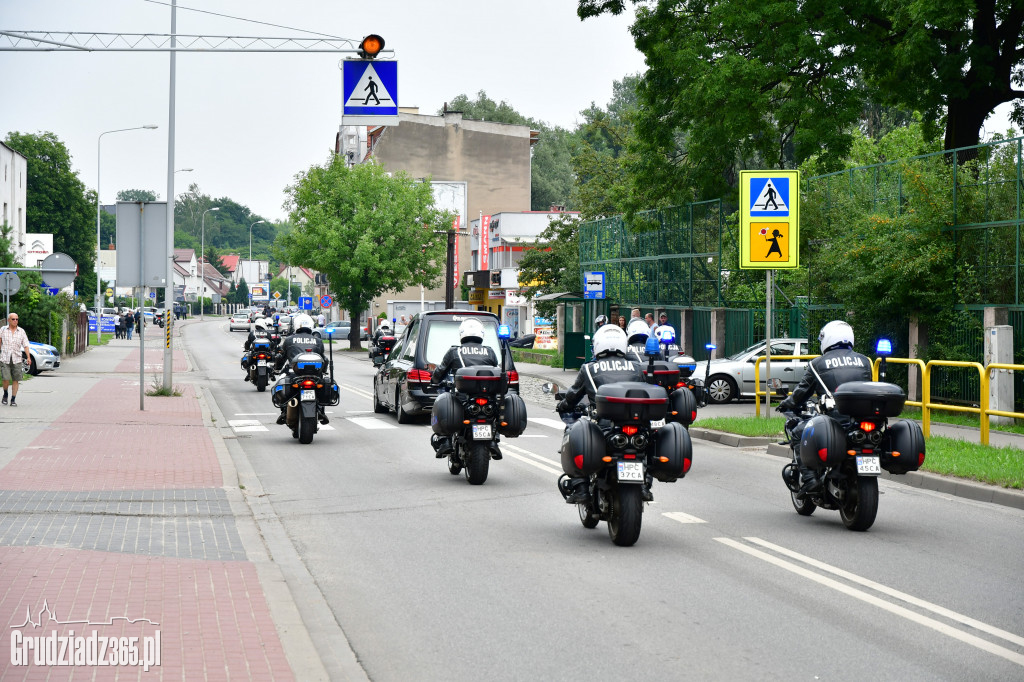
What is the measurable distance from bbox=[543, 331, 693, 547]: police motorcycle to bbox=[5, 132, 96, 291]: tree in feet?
275

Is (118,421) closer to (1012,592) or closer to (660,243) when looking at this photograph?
(1012,592)

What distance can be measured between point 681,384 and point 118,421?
354 inches

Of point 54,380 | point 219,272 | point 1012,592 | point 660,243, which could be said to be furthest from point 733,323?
point 219,272

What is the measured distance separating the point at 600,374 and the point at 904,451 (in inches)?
98.2

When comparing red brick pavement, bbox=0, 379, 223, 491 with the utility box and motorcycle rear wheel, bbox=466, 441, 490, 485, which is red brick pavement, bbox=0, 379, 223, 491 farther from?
the utility box

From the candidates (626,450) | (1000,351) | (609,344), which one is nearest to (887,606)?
(626,450)

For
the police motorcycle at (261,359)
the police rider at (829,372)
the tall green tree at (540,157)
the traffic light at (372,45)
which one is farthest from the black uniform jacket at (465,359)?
the tall green tree at (540,157)

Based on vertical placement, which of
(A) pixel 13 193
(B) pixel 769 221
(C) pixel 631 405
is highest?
(A) pixel 13 193

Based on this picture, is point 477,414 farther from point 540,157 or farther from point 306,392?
point 540,157

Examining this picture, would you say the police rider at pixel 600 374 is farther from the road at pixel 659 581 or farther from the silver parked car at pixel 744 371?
the silver parked car at pixel 744 371

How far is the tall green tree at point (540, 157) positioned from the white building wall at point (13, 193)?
41967 millimetres

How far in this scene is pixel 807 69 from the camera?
85.4 ft

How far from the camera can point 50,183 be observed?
86188mm

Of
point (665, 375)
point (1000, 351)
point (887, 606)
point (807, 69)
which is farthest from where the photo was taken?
point (807, 69)
